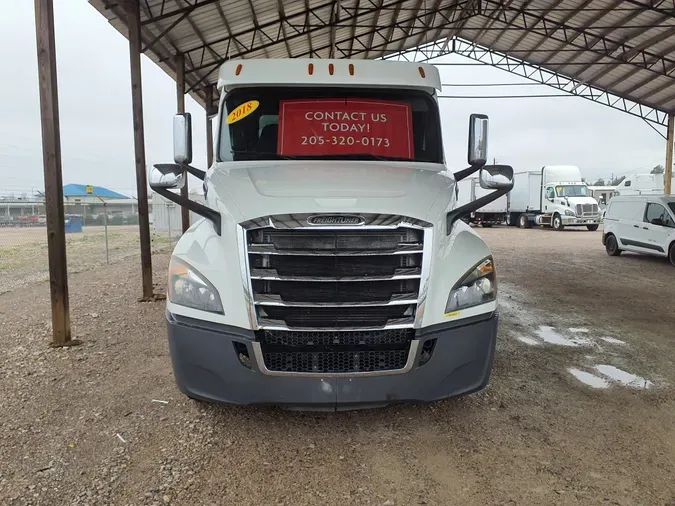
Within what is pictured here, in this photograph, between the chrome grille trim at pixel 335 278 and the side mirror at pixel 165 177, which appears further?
the side mirror at pixel 165 177

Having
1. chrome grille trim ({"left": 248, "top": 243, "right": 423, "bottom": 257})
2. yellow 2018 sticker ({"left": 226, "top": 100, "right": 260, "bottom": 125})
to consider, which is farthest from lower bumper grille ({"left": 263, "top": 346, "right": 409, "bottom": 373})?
yellow 2018 sticker ({"left": 226, "top": 100, "right": 260, "bottom": 125})

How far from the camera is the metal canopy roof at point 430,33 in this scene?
37.2 feet

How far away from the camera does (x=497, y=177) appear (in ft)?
12.0

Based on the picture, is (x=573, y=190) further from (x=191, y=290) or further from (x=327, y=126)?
(x=191, y=290)

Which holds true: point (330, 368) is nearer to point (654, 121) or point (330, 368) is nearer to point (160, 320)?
point (160, 320)

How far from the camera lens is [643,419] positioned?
11.4 feet

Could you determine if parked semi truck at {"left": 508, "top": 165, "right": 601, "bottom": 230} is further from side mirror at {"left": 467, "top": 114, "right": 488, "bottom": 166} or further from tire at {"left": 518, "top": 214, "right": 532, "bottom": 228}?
side mirror at {"left": 467, "top": 114, "right": 488, "bottom": 166}

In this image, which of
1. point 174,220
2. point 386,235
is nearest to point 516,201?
point 174,220

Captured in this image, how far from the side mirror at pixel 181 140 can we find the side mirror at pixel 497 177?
2.52 m

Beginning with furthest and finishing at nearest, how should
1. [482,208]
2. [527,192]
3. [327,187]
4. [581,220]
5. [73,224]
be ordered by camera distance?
[482,208] → [527,192] → [581,220] → [73,224] → [327,187]

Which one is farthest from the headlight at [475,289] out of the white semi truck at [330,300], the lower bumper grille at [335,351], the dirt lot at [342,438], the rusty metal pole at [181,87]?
the rusty metal pole at [181,87]

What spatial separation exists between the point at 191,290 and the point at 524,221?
29.5 m

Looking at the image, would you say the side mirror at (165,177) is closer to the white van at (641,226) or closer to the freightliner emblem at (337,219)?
the freightliner emblem at (337,219)

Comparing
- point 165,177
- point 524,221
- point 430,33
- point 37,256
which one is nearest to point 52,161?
point 165,177
